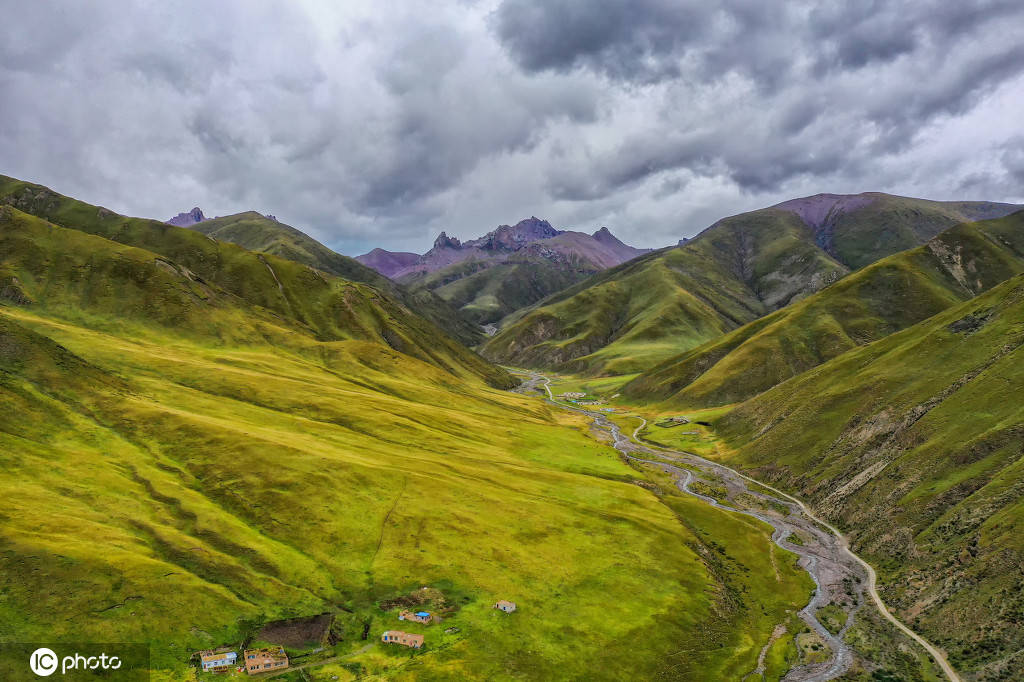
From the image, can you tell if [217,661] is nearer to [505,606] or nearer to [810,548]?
[505,606]

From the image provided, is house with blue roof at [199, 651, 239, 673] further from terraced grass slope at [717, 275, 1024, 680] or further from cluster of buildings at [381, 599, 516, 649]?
terraced grass slope at [717, 275, 1024, 680]

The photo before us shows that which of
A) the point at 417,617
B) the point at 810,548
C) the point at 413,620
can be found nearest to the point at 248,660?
the point at 413,620

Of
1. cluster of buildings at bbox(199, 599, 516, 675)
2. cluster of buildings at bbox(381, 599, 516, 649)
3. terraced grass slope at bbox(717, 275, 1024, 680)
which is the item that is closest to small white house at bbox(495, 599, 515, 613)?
cluster of buildings at bbox(381, 599, 516, 649)

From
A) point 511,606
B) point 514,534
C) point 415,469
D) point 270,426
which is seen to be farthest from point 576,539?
point 270,426

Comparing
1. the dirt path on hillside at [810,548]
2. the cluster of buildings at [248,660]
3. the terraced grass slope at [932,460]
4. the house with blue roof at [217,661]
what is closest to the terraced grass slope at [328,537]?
the house with blue roof at [217,661]

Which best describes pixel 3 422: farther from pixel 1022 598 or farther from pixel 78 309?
pixel 1022 598
